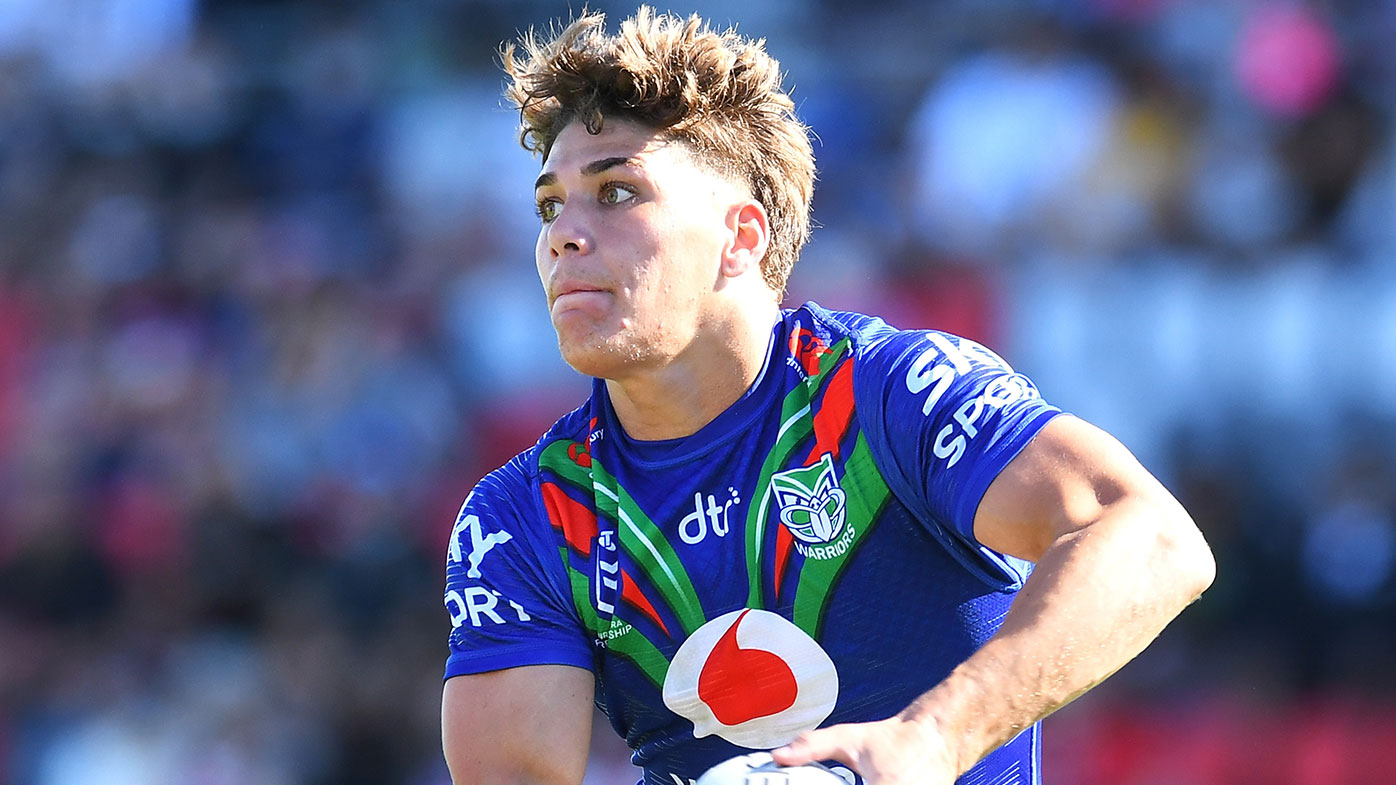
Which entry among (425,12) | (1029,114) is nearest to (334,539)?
(425,12)

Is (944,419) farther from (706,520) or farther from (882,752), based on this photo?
A: (882,752)

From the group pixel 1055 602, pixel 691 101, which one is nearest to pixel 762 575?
pixel 1055 602

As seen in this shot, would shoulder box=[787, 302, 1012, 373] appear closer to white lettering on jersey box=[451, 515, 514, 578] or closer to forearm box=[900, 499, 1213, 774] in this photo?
forearm box=[900, 499, 1213, 774]

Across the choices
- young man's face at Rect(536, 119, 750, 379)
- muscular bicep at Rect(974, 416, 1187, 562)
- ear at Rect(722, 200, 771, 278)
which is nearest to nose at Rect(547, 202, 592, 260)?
young man's face at Rect(536, 119, 750, 379)

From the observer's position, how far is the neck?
3.95m

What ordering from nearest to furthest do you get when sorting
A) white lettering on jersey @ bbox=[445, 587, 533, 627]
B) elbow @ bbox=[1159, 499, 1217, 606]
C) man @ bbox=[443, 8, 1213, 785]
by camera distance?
1. elbow @ bbox=[1159, 499, 1217, 606]
2. man @ bbox=[443, 8, 1213, 785]
3. white lettering on jersey @ bbox=[445, 587, 533, 627]

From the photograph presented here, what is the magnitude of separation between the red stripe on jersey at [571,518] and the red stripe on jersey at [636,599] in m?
0.11

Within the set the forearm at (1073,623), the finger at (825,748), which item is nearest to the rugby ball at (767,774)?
the finger at (825,748)

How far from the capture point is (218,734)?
29.7 feet

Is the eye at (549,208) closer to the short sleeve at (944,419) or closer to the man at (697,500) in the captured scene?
the man at (697,500)

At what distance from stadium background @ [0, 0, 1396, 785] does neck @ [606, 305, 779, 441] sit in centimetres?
403

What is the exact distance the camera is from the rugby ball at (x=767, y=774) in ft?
9.00

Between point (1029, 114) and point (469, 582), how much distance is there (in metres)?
5.45

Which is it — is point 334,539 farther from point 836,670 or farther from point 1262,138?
point 836,670
